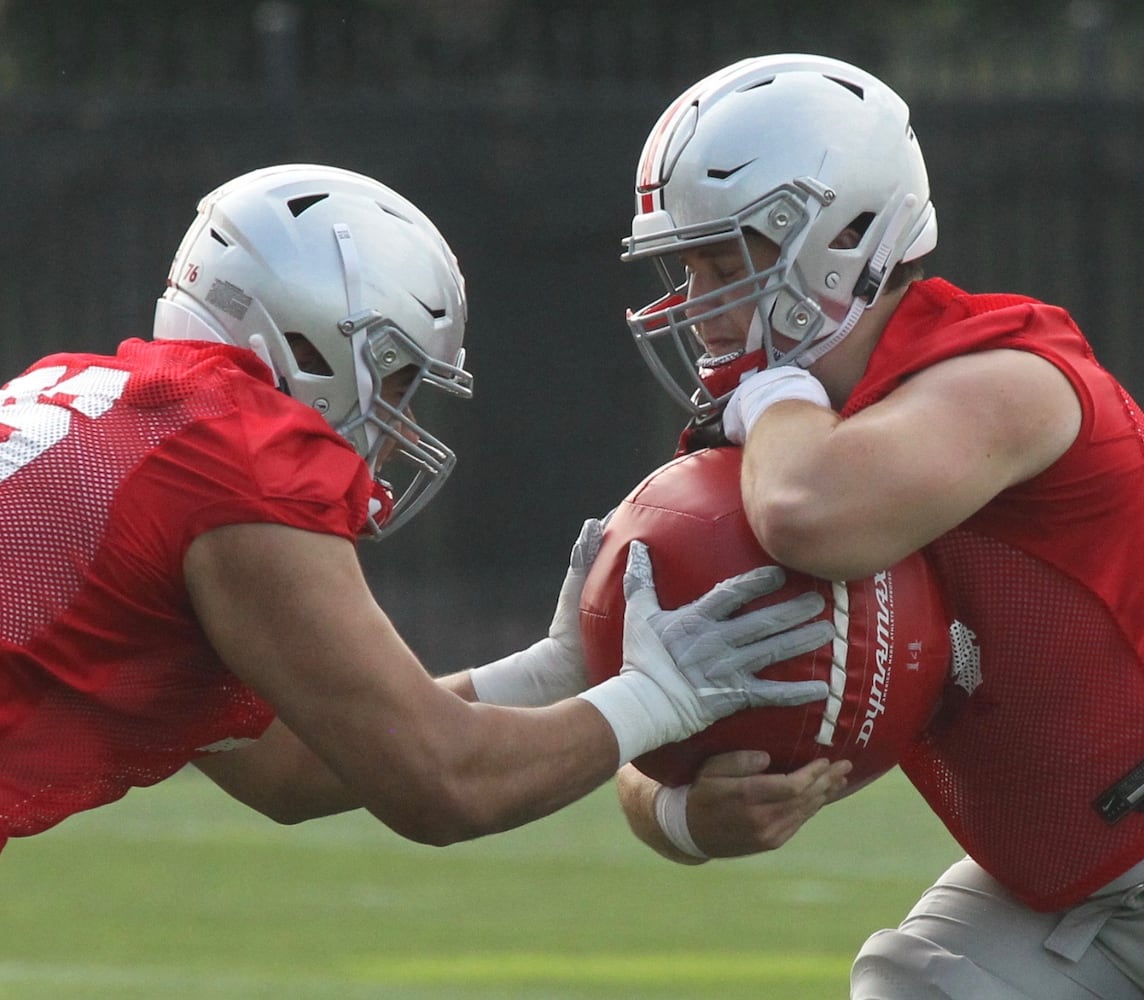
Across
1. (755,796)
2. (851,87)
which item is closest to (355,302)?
(851,87)

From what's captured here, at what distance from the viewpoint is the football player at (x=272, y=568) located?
3150 millimetres

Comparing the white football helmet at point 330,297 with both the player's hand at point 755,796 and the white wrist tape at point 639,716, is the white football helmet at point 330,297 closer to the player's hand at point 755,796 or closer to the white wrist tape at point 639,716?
the white wrist tape at point 639,716

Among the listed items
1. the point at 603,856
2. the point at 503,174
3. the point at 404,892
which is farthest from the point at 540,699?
the point at 503,174

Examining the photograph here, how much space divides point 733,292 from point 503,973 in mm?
2763

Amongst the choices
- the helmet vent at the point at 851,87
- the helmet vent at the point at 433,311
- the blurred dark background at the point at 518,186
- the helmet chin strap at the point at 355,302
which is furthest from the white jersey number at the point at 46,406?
the blurred dark background at the point at 518,186

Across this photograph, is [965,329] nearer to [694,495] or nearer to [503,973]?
[694,495]

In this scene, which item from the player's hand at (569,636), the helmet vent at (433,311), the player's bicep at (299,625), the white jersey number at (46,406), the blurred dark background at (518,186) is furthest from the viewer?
the blurred dark background at (518,186)

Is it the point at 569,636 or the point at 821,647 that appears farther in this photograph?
the point at 569,636

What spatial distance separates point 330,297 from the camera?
3506 millimetres

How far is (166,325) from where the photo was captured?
11.9 feet

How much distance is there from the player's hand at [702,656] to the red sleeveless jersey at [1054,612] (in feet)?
0.94

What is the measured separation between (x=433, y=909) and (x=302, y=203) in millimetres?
3416

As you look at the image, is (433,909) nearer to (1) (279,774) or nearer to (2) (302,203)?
(1) (279,774)

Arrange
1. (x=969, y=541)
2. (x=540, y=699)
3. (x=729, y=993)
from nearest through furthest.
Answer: (x=969, y=541)
(x=540, y=699)
(x=729, y=993)
